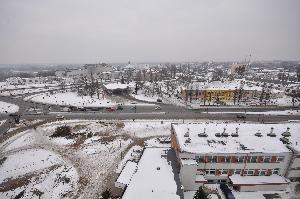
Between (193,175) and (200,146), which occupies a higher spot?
(200,146)

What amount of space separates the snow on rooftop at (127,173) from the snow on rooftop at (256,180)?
58.4 feet

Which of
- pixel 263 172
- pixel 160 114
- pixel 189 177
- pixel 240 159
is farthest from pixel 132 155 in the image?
pixel 160 114

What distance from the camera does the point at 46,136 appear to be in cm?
6406

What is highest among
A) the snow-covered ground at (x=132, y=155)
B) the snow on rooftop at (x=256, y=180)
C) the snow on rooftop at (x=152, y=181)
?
the snow on rooftop at (x=152, y=181)

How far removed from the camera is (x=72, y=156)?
53.3 meters

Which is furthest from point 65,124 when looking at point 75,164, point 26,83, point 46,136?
point 26,83

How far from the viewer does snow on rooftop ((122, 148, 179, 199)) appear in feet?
114

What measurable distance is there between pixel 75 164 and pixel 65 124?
2532 centimetres

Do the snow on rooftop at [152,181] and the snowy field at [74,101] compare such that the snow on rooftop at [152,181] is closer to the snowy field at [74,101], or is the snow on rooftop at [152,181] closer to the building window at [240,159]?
the building window at [240,159]

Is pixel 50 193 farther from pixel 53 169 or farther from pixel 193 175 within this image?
pixel 193 175

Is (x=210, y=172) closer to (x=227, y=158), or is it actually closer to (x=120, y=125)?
(x=227, y=158)

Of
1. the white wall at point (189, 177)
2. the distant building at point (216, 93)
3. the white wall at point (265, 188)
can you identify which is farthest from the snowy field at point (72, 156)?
the distant building at point (216, 93)

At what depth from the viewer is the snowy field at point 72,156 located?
42250 mm

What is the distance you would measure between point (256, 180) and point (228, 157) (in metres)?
6.45
